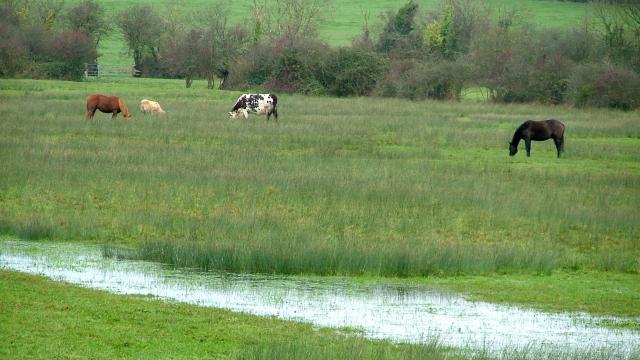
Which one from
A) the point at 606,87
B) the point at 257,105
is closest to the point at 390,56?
the point at 606,87

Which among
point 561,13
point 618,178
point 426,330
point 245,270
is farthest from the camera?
point 561,13

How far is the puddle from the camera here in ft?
40.2

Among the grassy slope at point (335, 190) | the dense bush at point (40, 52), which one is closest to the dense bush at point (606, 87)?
the grassy slope at point (335, 190)

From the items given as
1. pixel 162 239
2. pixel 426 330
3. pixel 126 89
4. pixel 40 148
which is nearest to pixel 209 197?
pixel 162 239

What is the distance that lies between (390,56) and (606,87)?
85.5 feet

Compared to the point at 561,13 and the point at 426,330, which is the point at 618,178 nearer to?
the point at 426,330

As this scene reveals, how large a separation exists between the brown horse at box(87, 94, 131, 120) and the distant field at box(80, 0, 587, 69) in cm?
6507

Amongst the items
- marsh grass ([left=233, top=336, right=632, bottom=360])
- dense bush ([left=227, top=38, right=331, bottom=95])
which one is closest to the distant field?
dense bush ([left=227, top=38, right=331, bottom=95])

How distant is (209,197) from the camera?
72.4 feet

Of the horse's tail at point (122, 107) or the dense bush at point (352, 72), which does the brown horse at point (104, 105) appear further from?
the dense bush at point (352, 72)

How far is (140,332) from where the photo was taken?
449 inches

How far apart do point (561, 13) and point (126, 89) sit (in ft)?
220

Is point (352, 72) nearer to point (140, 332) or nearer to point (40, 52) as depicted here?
point (40, 52)

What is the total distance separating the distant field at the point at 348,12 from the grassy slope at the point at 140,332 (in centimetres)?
9197
